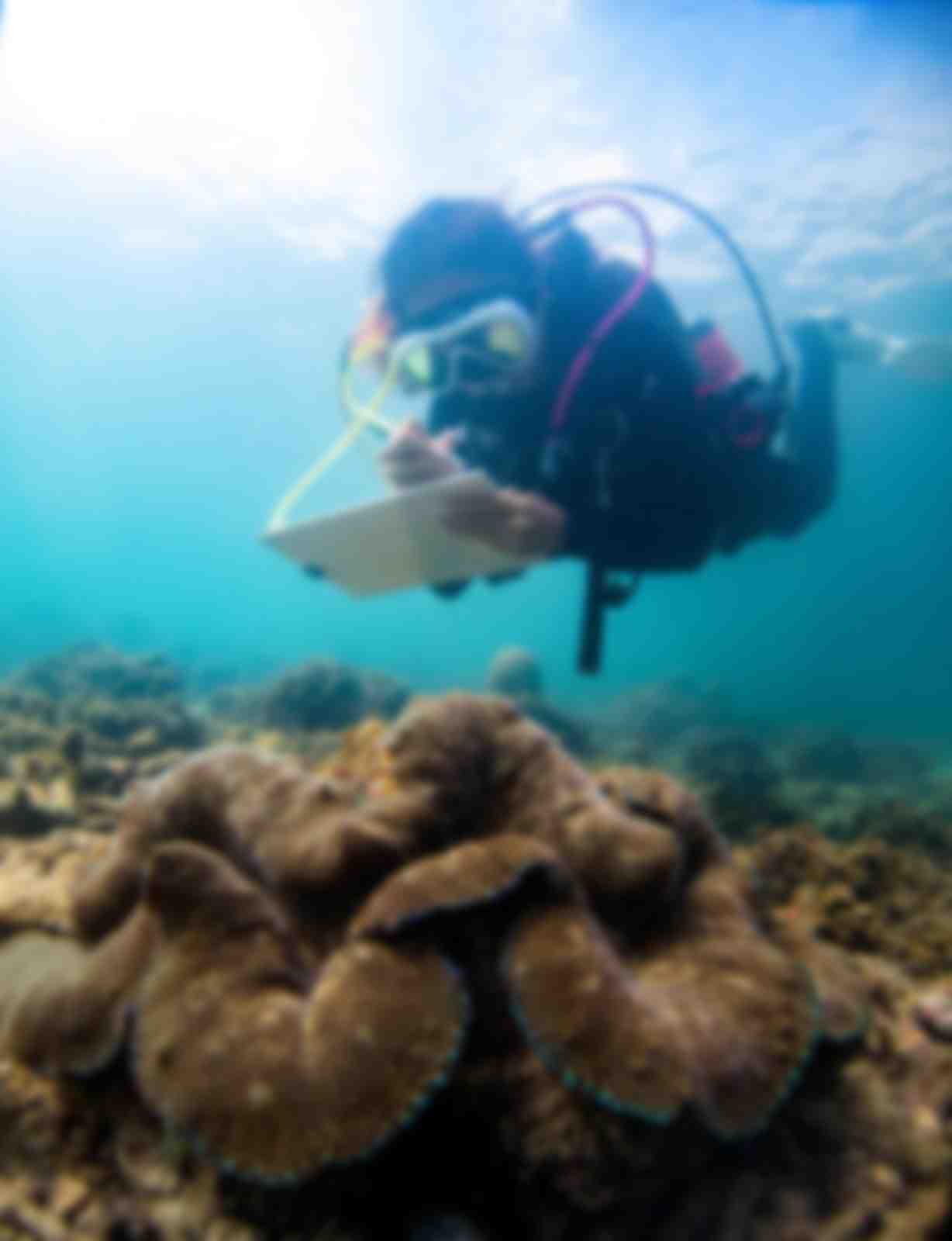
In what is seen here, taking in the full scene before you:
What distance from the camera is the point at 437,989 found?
161 centimetres

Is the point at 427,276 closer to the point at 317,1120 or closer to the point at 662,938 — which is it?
the point at 662,938

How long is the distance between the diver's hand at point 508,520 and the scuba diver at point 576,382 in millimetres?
190

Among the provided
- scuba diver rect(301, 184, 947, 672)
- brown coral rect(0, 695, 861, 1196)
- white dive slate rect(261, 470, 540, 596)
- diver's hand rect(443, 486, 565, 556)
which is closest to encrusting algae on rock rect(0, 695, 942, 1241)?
brown coral rect(0, 695, 861, 1196)

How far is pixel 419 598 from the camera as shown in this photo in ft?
511

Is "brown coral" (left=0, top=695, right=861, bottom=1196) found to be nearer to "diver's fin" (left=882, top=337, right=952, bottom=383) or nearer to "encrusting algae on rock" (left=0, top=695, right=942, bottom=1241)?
"encrusting algae on rock" (left=0, top=695, right=942, bottom=1241)

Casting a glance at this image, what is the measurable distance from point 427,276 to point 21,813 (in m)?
5.16

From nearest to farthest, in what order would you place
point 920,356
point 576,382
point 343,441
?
point 343,441
point 576,382
point 920,356

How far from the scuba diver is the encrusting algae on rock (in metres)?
3.55

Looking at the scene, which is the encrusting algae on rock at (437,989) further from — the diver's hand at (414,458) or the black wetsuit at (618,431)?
the black wetsuit at (618,431)

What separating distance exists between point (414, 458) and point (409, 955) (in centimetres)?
346

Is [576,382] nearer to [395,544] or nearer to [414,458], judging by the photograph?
[414,458]

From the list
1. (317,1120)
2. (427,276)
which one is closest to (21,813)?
(317,1120)

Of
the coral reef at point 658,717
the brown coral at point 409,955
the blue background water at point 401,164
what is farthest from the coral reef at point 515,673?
the brown coral at point 409,955

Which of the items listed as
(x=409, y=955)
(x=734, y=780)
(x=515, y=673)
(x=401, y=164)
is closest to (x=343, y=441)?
(x=409, y=955)
